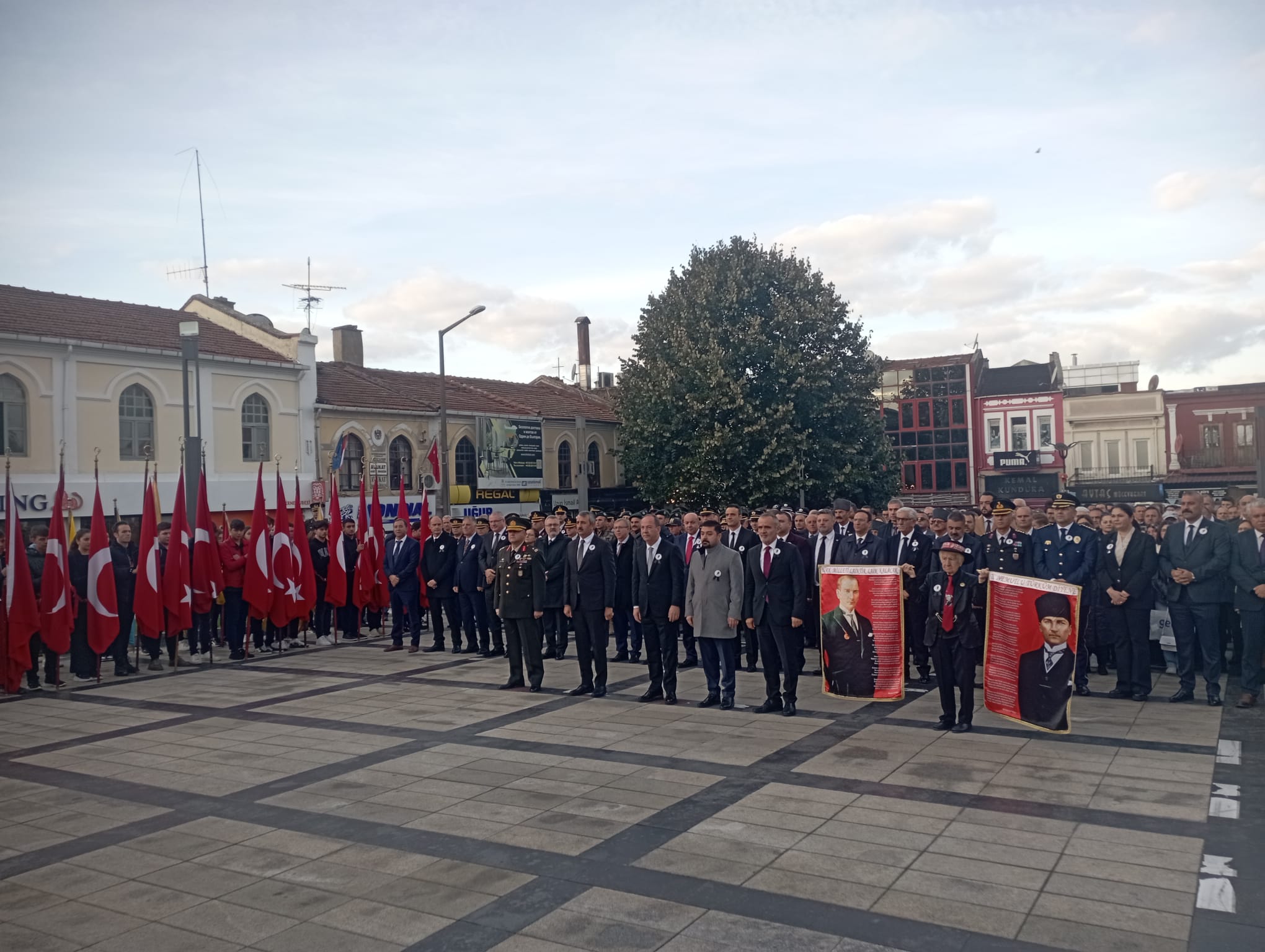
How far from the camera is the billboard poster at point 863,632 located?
10406 mm

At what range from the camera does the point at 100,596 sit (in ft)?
44.9

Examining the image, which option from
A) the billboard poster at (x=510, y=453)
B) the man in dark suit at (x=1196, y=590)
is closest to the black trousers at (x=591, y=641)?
the man in dark suit at (x=1196, y=590)

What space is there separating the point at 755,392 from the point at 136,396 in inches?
741

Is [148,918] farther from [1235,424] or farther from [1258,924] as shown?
[1235,424]

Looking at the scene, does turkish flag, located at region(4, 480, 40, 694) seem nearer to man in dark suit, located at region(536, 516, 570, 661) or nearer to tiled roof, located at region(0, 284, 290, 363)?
man in dark suit, located at region(536, 516, 570, 661)

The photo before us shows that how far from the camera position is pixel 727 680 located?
35.1 feet

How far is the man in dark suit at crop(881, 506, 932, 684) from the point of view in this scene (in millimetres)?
11711

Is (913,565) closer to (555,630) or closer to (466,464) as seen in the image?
(555,630)

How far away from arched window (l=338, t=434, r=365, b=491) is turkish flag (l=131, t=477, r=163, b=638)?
70.5 feet

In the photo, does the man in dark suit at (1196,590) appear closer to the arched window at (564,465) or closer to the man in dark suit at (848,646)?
the man in dark suit at (848,646)

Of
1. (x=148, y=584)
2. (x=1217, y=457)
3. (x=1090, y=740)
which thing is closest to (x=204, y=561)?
(x=148, y=584)

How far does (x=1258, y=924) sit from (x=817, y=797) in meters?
2.91

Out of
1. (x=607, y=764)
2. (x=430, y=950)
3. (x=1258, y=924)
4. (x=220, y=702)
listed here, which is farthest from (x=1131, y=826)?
(x=220, y=702)

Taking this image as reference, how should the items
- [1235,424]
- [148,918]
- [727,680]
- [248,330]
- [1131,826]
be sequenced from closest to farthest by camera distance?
[148,918] → [1131,826] → [727,680] → [248,330] → [1235,424]
